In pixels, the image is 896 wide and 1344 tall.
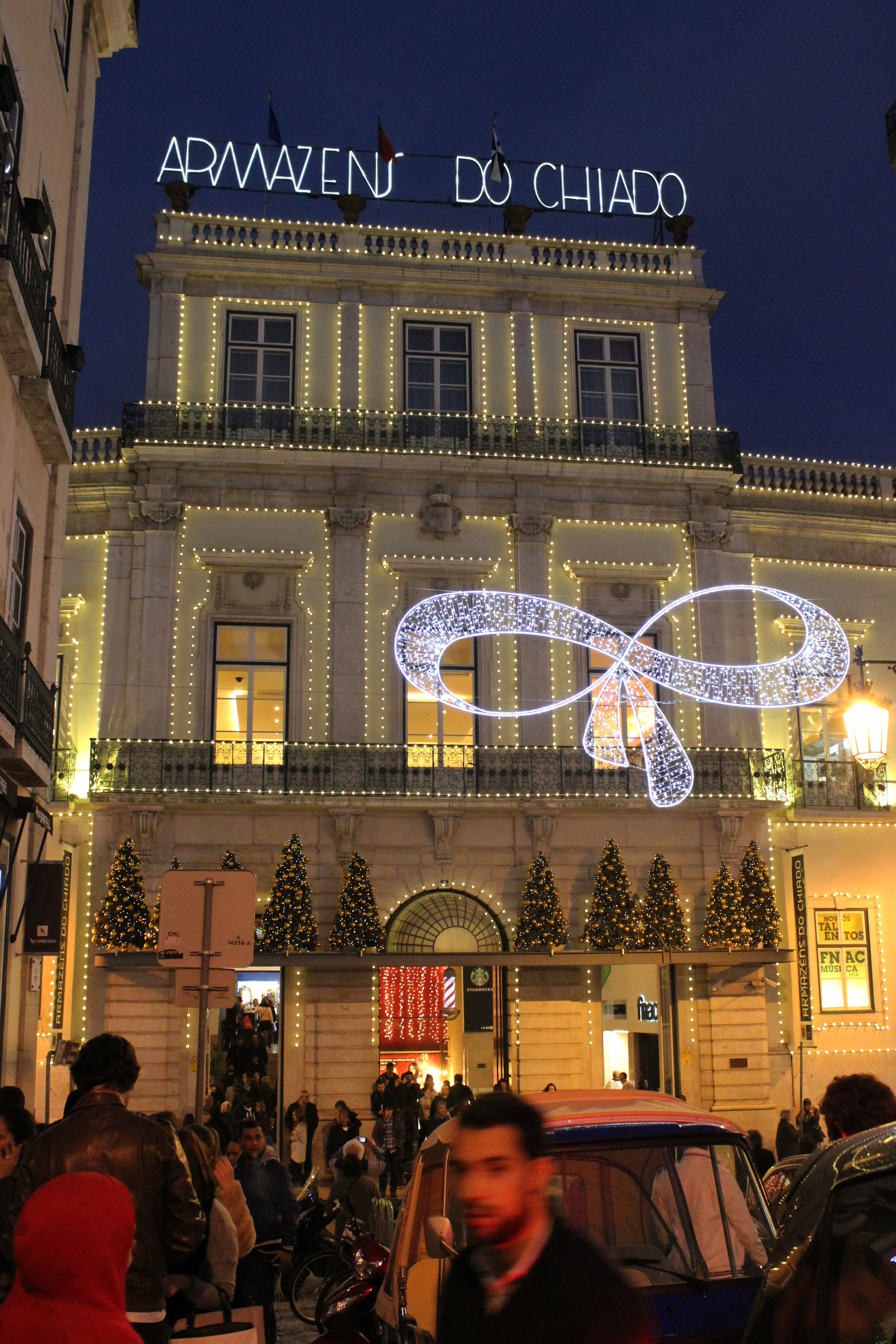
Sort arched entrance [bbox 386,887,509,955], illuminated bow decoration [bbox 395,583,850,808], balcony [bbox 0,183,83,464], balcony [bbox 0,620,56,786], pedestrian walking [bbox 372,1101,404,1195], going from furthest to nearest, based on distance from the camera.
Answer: illuminated bow decoration [bbox 395,583,850,808] < arched entrance [bbox 386,887,509,955] < pedestrian walking [bbox 372,1101,404,1195] < balcony [bbox 0,620,56,786] < balcony [bbox 0,183,83,464]

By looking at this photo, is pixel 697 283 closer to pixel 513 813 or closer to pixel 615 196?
pixel 615 196

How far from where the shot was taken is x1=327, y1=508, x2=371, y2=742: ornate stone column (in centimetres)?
2359

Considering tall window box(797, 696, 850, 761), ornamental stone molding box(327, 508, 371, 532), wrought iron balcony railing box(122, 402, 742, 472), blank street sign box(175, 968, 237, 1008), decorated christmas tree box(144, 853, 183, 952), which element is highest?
wrought iron balcony railing box(122, 402, 742, 472)

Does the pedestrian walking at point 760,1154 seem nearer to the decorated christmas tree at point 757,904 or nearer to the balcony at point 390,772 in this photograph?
the decorated christmas tree at point 757,904

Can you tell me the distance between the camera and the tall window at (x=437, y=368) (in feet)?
84.2

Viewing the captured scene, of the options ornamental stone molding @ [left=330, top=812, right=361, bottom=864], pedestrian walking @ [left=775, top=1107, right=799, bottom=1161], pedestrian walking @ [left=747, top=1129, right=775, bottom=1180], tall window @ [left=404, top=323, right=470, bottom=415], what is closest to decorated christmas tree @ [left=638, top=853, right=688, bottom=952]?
ornamental stone molding @ [left=330, top=812, right=361, bottom=864]

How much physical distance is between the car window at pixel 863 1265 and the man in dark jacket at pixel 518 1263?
0.59 metres

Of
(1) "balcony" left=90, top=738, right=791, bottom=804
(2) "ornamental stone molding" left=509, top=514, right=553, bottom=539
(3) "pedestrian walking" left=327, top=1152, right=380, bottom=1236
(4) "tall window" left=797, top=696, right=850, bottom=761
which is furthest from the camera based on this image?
(4) "tall window" left=797, top=696, right=850, bottom=761

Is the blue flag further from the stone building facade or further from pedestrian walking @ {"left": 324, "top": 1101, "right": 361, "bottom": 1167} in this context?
pedestrian walking @ {"left": 324, "top": 1101, "right": 361, "bottom": 1167}

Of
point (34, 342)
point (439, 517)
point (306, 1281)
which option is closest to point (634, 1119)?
point (306, 1281)

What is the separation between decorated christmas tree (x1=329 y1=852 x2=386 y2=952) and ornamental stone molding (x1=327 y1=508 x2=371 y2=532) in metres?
6.08

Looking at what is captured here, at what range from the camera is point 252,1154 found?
9.21 metres

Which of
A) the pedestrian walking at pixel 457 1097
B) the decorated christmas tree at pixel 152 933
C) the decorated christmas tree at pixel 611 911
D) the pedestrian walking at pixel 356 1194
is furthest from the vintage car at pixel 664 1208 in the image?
the decorated christmas tree at pixel 611 911

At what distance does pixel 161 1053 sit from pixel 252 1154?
13337 mm
